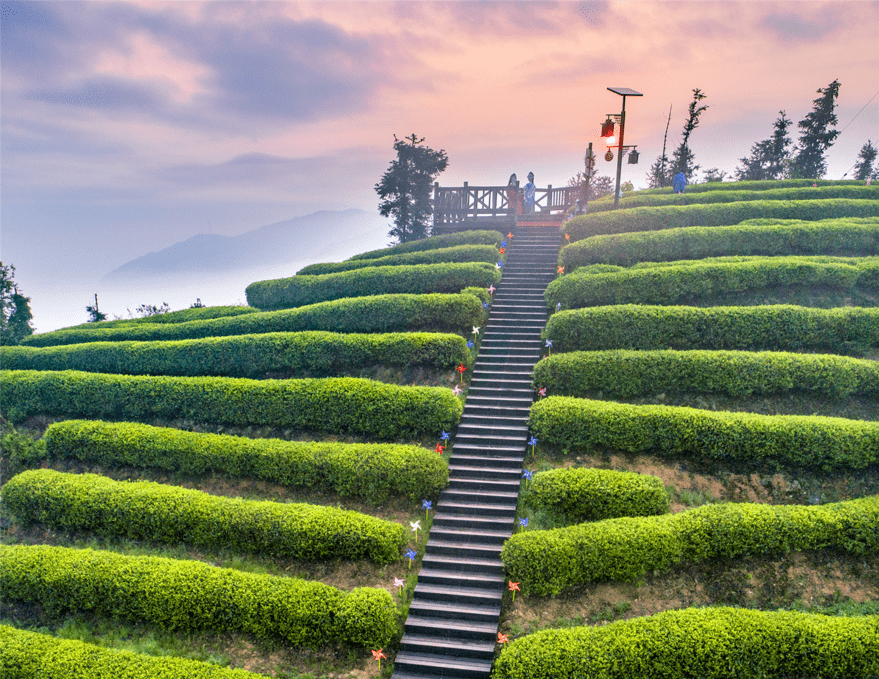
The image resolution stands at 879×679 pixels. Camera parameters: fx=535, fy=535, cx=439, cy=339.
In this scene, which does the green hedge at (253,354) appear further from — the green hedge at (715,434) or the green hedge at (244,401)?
the green hedge at (715,434)

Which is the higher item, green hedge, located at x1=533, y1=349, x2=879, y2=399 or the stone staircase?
green hedge, located at x1=533, y1=349, x2=879, y2=399

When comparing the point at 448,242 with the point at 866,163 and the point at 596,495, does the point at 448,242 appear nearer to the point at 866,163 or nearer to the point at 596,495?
the point at 596,495

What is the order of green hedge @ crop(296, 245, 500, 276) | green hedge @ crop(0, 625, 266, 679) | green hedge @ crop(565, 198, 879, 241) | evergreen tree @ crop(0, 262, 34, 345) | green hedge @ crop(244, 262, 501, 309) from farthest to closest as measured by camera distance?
evergreen tree @ crop(0, 262, 34, 345), green hedge @ crop(565, 198, 879, 241), green hedge @ crop(296, 245, 500, 276), green hedge @ crop(244, 262, 501, 309), green hedge @ crop(0, 625, 266, 679)

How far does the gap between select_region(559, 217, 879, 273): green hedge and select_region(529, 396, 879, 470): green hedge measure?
28.7 ft

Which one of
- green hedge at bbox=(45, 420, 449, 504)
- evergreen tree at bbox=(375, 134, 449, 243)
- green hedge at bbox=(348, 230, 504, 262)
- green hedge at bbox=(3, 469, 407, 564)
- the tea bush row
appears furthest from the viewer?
evergreen tree at bbox=(375, 134, 449, 243)

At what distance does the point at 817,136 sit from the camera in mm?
39906

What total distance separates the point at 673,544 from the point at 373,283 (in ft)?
46.6

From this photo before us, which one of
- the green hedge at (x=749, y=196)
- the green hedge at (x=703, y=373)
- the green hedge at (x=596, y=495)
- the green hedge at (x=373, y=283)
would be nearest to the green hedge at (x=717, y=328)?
the green hedge at (x=703, y=373)

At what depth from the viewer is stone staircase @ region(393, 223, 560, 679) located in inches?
393

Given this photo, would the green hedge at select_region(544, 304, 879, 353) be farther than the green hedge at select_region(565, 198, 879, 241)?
No

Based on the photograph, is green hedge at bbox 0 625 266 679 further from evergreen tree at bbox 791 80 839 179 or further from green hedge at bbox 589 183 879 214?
evergreen tree at bbox 791 80 839 179

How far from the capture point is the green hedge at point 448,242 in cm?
Answer: 2434

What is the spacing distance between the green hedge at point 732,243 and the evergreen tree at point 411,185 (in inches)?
665

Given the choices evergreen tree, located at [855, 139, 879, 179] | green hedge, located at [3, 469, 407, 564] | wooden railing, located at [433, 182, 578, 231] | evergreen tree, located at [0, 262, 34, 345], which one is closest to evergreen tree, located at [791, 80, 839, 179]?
evergreen tree, located at [855, 139, 879, 179]
